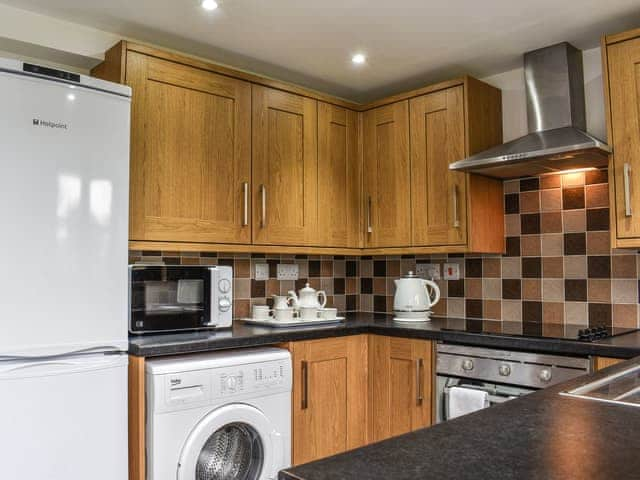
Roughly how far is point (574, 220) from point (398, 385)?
1.22 m

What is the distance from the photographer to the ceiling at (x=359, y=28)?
2289 millimetres

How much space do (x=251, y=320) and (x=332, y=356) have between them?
49 centimetres

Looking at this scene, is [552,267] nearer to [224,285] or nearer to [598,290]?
[598,290]

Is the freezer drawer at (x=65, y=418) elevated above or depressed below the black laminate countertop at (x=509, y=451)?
below

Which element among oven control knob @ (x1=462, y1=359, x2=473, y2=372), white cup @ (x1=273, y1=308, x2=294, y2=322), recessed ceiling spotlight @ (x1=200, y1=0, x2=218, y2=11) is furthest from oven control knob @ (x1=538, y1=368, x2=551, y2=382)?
recessed ceiling spotlight @ (x1=200, y1=0, x2=218, y2=11)

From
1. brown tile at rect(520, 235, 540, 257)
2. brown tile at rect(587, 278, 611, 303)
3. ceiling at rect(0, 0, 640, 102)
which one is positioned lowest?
brown tile at rect(587, 278, 611, 303)

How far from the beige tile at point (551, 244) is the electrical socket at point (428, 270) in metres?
0.63

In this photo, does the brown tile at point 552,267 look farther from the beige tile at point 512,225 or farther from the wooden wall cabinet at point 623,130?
the wooden wall cabinet at point 623,130

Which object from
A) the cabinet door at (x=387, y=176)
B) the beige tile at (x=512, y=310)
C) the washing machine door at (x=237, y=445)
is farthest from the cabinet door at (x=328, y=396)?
the beige tile at (x=512, y=310)

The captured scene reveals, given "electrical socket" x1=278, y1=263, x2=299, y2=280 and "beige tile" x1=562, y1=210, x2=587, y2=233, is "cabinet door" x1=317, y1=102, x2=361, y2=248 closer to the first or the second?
"electrical socket" x1=278, y1=263, x2=299, y2=280

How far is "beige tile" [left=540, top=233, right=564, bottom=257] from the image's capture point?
282cm

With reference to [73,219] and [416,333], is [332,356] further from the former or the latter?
[73,219]

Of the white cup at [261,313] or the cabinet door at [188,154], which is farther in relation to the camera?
the white cup at [261,313]

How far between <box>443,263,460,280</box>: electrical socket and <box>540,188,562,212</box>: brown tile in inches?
23.4
